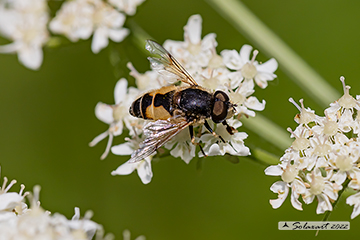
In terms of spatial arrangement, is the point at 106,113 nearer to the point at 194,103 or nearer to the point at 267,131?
the point at 194,103

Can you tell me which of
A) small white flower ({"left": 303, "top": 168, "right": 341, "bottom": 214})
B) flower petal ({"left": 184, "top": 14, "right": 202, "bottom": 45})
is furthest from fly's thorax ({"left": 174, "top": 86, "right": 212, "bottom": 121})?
flower petal ({"left": 184, "top": 14, "right": 202, "bottom": 45})

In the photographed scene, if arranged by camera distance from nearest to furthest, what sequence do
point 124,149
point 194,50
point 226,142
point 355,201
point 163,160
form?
point 355,201, point 226,142, point 124,149, point 194,50, point 163,160

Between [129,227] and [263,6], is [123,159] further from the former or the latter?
[263,6]

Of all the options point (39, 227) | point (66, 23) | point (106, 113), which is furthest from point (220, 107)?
point (66, 23)

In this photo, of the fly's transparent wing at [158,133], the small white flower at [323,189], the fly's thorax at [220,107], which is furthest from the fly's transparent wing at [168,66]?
the small white flower at [323,189]

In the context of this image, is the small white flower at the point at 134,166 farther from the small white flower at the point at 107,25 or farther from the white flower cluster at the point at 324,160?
the small white flower at the point at 107,25

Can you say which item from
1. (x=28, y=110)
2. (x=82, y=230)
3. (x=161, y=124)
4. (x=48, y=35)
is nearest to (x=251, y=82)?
(x=161, y=124)
